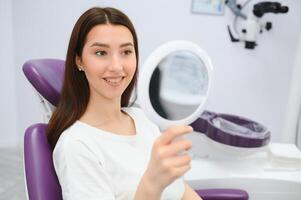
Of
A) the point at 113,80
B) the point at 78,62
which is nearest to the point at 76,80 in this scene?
the point at 78,62

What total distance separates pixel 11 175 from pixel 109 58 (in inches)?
70.0

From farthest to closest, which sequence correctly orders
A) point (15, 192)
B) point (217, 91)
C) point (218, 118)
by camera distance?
point (217, 91) → point (15, 192) → point (218, 118)

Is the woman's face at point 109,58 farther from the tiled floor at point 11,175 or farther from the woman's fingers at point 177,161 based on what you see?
the tiled floor at point 11,175

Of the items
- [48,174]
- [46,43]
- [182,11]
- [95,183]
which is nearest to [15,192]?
[46,43]

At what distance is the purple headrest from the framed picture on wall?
1.36 metres

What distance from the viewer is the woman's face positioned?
2.41 ft

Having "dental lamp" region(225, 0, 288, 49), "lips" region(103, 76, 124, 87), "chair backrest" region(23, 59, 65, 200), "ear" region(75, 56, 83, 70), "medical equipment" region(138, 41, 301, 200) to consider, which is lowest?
"medical equipment" region(138, 41, 301, 200)

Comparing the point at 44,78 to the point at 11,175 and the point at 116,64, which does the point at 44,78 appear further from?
the point at 11,175

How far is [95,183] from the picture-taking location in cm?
72

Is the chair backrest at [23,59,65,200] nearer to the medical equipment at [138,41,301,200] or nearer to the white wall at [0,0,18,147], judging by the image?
the medical equipment at [138,41,301,200]

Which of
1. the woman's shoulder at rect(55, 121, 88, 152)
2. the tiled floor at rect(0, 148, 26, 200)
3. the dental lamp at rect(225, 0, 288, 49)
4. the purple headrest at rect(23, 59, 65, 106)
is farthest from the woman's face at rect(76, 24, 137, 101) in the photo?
the tiled floor at rect(0, 148, 26, 200)

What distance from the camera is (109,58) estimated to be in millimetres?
741

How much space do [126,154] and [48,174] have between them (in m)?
0.21

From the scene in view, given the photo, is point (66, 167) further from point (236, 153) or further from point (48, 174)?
point (236, 153)
